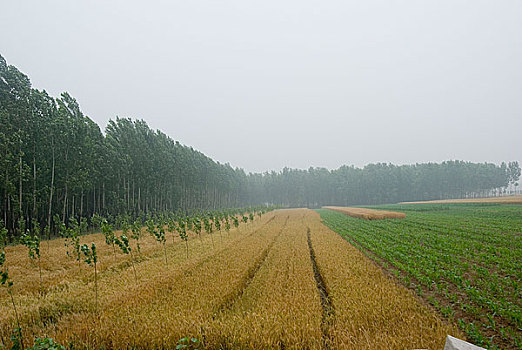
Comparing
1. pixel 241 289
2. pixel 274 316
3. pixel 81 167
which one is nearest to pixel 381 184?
pixel 81 167

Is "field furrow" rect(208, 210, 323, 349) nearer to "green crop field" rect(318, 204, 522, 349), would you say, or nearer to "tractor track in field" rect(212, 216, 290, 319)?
"tractor track in field" rect(212, 216, 290, 319)

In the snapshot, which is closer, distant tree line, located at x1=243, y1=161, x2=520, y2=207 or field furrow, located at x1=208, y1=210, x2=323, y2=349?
A: field furrow, located at x1=208, y1=210, x2=323, y2=349

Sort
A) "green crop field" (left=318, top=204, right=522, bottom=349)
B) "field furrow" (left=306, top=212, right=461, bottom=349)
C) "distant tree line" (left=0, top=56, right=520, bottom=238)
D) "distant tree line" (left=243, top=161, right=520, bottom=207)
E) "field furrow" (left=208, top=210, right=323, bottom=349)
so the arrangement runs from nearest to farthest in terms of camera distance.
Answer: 1. "field furrow" (left=306, top=212, right=461, bottom=349)
2. "field furrow" (left=208, top=210, right=323, bottom=349)
3. "green crop field" (left=318, top=204, right=522, bottom=349)
4. "distant tree line" (left=0, top=56, right=520, bottom=238)
5. "distant tree line" (left=243, top=161, right=520, bottom=207)

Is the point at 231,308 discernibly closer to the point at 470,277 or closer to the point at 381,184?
the point at 470,277

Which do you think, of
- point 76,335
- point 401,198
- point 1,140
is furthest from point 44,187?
point 401,198

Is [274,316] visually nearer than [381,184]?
Yes

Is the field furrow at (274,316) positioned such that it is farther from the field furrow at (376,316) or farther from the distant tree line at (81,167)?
the distant tree line at (81,167)

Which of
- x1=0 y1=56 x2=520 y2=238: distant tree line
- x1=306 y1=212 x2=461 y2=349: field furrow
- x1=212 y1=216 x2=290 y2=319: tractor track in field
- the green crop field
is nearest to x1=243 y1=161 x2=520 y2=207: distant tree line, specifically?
x1=0 y1=56 x2=520 y2=238: distant tree line

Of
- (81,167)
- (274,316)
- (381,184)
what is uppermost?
(81,167)

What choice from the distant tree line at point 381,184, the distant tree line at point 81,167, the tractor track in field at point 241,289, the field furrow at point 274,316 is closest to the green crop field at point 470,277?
the field furrow at point 274,316

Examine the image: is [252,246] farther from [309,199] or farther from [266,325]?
[309,199]

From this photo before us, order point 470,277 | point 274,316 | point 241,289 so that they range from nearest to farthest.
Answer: point 274,316 → point 241,289 → point 470,277

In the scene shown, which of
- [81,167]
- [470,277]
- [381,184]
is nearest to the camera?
[470,277]

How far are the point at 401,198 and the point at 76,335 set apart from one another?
11417 cm
